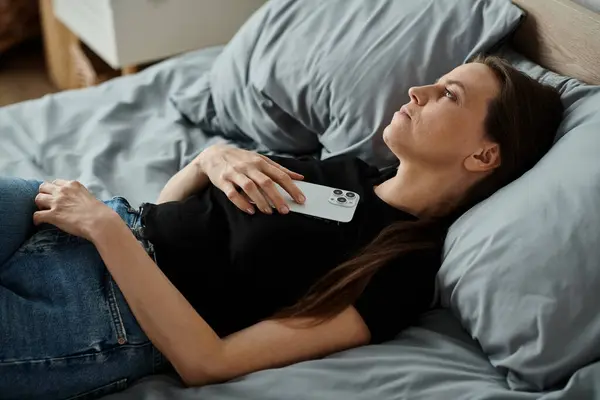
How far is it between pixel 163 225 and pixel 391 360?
0.41 metres

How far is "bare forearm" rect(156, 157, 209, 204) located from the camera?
122cm

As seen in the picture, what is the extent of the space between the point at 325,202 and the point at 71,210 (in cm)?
38

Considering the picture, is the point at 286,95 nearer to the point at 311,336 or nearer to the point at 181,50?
the point at 311,336

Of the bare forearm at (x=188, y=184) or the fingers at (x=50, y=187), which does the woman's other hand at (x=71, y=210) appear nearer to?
the fingers at (x=50, y=187)

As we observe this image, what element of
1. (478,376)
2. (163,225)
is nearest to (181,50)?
(163,225)

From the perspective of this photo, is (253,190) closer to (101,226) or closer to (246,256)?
(246,256)

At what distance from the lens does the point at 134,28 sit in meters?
2.02

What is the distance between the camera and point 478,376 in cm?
95

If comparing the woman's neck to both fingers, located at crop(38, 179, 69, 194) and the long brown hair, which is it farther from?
fingers, located at crop(38, 179, 69, 194)

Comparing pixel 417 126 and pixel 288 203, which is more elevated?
pixel 417 126

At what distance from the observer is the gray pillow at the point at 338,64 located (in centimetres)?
125

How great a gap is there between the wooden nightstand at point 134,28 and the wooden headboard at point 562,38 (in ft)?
3.61

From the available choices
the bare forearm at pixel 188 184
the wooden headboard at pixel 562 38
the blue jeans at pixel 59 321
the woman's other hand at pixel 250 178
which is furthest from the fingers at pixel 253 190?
the wooden headboard at pixel 562 38

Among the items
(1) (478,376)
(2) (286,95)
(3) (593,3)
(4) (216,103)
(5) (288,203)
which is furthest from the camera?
(4) (216,103)
